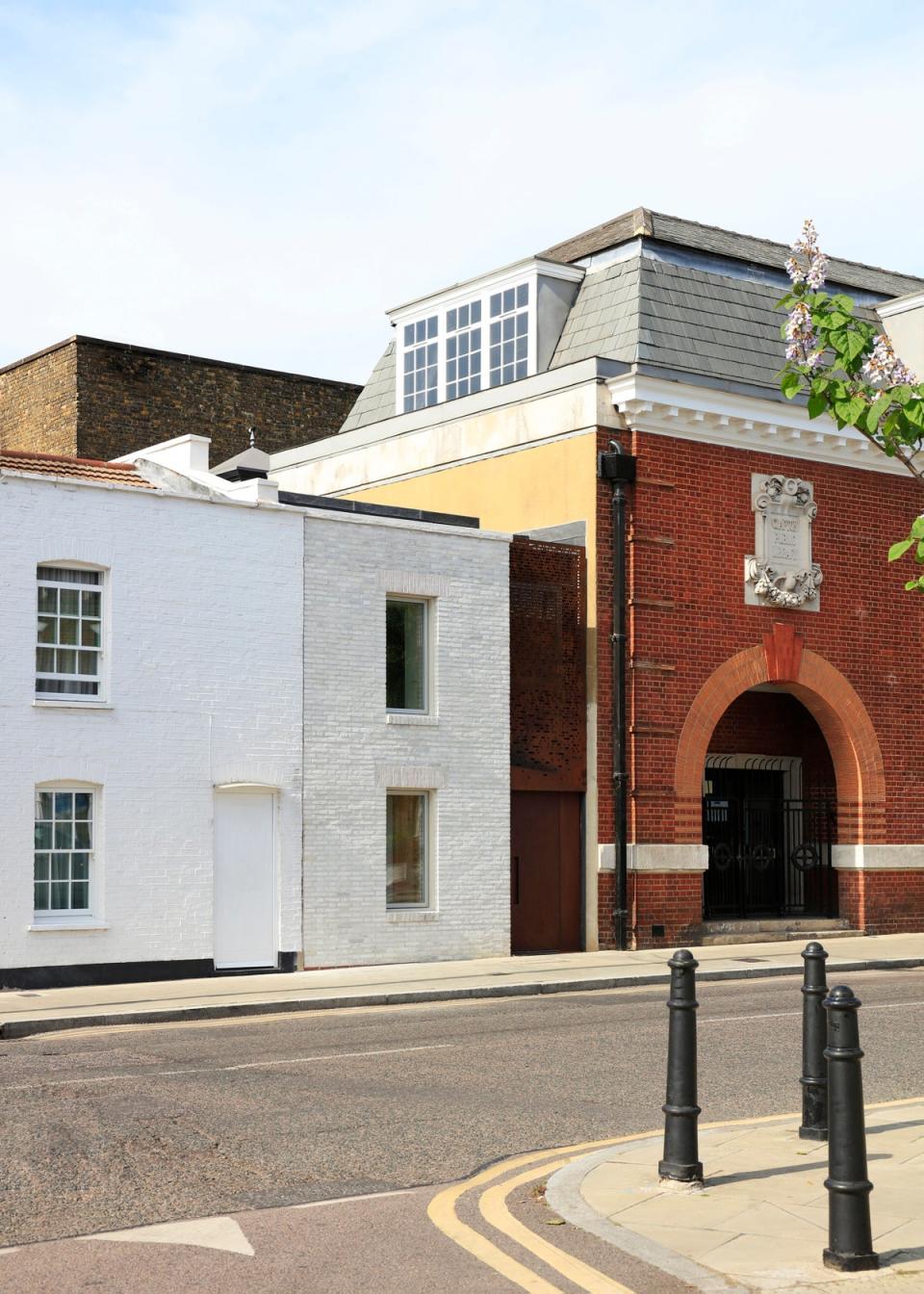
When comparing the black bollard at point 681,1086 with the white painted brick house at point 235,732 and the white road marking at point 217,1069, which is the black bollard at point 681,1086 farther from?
the white painted brick house at point 235,732

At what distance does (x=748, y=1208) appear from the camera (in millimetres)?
7207

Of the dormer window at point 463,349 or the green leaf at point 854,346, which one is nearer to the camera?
the green leaf at point 854,346

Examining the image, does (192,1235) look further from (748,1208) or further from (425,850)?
(425,850)

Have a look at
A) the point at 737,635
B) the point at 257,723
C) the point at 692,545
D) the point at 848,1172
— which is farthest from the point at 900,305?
the point at 848,1172

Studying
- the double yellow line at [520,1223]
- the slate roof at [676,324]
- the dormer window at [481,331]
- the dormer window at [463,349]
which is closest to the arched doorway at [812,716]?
the slate roof at [676,324]

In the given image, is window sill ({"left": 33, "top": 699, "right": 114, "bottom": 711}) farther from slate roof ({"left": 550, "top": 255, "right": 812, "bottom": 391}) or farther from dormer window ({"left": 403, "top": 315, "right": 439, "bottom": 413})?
dormer window ({"left": 403, "top": 315, "right": 439, "bottom": 413})

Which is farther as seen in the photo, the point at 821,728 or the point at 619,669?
the point at 821,728

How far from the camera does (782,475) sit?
2595cm

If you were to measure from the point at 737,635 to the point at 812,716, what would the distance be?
3.82m

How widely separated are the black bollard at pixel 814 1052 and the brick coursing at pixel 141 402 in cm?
2736

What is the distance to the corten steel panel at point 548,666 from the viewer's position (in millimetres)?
23703

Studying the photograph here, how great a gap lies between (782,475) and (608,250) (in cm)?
488

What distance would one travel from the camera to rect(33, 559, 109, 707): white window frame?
64.3ft

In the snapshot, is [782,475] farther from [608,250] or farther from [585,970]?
[585,970]
